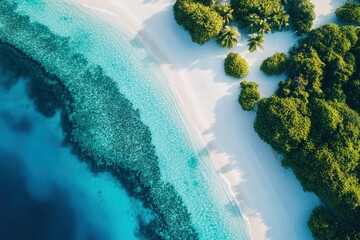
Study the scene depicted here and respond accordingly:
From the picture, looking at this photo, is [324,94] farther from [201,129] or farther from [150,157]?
[150,157]

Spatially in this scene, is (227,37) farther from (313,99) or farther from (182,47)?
(313,99)

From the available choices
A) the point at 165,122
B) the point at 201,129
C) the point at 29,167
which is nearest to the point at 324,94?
the point at 201,129

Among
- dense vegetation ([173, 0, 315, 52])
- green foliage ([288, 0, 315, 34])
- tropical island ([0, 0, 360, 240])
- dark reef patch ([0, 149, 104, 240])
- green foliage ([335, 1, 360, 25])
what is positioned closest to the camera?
dark reef patch ([0, 149, 104, 240])

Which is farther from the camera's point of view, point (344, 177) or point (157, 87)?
point (157, 87)

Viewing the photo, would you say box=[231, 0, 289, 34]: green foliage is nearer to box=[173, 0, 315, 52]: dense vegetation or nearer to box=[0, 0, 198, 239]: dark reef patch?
box=[173, 0, 315, 52]: dense vegetation

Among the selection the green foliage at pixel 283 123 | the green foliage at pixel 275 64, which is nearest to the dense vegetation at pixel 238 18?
the green foliage at pixel 275 64

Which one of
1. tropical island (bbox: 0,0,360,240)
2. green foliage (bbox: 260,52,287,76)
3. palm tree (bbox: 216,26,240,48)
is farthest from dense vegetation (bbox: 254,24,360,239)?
palm tree (bbox: 216,26,240,48)

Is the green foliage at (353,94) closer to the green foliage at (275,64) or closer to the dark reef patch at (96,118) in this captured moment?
the green foliage at (275,64)
